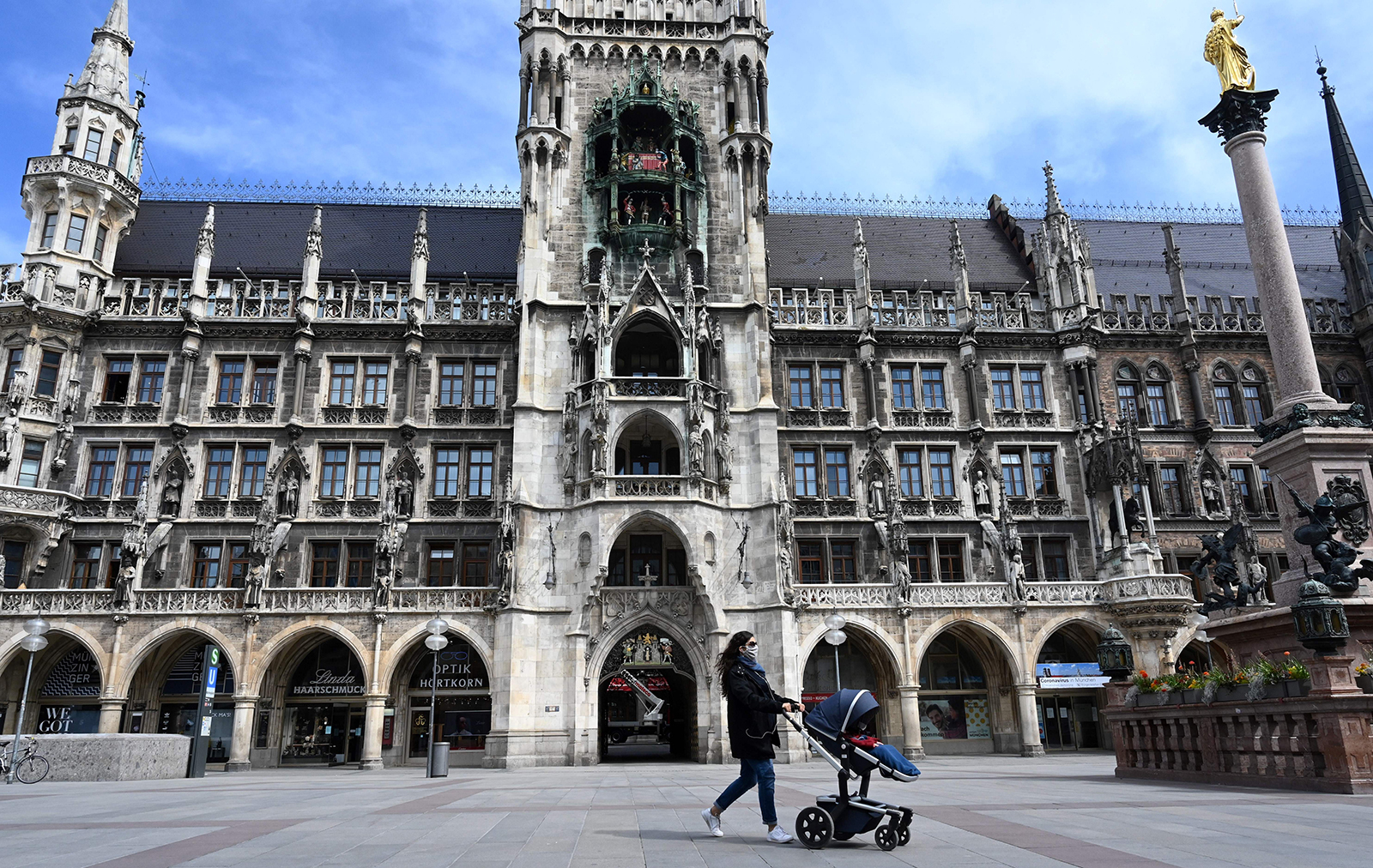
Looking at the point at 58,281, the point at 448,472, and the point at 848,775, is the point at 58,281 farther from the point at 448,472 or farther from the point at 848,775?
the point at 848,775

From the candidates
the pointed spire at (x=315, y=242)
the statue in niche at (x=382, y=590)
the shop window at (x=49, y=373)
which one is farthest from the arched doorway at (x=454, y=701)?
the shop window at (x=49, y=373)

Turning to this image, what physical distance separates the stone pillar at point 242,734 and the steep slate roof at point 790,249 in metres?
Answer: 19.2

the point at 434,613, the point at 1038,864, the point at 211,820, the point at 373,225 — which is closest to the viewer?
the point at 1038,864

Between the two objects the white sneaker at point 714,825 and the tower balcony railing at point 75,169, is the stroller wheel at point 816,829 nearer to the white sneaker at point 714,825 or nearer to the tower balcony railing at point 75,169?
the white sneaker at point 714,825

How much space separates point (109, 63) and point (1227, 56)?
45.1 meters

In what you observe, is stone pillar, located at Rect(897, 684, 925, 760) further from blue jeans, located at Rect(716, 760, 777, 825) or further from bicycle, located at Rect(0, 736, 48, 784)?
bicycle, located at Rect(0, 736, 48, 784)

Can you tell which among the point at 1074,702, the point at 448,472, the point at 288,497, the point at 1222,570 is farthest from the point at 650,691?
the point at 1222,570

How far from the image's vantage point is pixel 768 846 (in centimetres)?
933

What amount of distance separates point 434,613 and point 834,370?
19114 millimetres

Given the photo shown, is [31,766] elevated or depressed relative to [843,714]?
depressed

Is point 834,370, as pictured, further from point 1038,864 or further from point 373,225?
point 1038,864

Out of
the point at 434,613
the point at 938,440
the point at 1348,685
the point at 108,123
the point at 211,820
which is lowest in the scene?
the point at 211,820

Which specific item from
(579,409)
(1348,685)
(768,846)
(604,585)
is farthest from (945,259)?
(768,846)

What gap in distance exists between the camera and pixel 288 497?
34969mm
